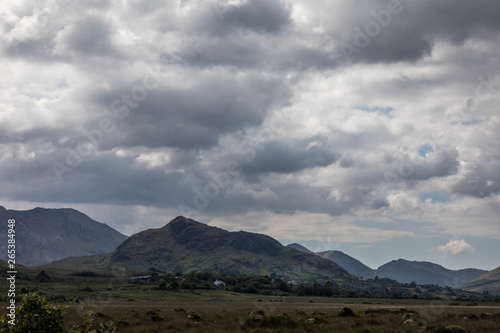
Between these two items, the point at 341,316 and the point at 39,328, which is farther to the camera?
the point at 341,316

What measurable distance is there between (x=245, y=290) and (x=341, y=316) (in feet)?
508

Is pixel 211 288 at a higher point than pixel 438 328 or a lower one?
lower

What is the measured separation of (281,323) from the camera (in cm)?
3600

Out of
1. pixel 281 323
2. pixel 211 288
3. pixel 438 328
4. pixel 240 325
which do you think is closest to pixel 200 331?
pixel 240 325

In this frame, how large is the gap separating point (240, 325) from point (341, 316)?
48.7 feet

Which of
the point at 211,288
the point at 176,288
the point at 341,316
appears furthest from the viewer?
the point at 211,288

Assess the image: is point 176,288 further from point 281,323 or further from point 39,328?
point 39,328

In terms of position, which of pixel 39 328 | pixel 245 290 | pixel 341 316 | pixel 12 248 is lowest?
pixel 245 290

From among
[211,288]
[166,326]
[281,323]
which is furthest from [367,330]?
[211,288]

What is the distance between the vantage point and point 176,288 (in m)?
167

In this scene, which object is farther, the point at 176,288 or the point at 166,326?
the point at 176,288

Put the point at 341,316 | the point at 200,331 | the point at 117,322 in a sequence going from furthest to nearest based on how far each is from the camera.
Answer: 1. the point at 341,316
2. the point at 117,322
3. the point at 200,331

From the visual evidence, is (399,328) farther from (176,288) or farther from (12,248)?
(176,288)

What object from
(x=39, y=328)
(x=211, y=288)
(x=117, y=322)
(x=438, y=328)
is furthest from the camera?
(x=211, y=288)
